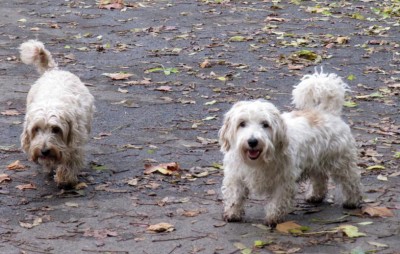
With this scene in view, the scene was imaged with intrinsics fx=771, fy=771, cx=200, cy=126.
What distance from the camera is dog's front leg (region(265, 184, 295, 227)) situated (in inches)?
256

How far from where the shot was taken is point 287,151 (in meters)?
6.45

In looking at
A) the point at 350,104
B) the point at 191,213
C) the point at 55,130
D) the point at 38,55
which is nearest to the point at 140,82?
the point at 38,55

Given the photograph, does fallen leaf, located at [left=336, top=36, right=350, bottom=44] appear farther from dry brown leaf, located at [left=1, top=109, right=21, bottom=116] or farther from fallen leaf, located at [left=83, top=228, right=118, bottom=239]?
fallen leaf, located at [left=83, top=228, right=118, bottom=239]

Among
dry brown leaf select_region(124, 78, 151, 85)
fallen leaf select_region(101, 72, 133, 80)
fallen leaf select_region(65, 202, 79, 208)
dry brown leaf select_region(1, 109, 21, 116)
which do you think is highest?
fallen leaf select_region(101, 72, 133, 80)

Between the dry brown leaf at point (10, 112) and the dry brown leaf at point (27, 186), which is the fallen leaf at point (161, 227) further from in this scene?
the dry brown leaf at point (10, 112)

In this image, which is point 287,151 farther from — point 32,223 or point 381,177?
point 32,223

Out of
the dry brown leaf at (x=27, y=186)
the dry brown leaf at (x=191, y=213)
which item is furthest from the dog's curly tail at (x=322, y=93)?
the dry brown leaf at (x=27, y=186)

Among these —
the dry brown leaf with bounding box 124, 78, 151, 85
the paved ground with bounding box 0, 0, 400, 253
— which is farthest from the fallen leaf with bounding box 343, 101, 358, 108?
the dry brown leaf with bounding box 124, 78, 151, 85

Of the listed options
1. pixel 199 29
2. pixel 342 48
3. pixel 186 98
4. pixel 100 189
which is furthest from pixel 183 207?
pixel 199 29

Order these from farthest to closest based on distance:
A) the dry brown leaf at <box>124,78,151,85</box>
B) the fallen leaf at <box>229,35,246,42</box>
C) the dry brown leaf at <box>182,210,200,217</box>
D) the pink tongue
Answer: the fallen leaf at <box>229,35,246,42</box>
the dry brown leaf at <box>124,78,151,85</box>
the dry brown leaf at <box>182,210,200,217</box>
the pink tongue

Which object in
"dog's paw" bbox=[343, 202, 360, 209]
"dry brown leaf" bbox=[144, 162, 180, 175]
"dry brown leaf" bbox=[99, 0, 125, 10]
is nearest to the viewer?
"dog's paw" bbox=[343, 202, 360, 209]

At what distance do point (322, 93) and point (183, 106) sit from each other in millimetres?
3896

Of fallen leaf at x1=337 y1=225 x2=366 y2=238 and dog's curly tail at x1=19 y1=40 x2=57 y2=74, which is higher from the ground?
dog's curly tail at x1=19 y1=40 x2=57 y2=74

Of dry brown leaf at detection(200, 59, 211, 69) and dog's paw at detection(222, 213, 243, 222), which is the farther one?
dry brown leaf at detection(200, 59, 211, 69)
